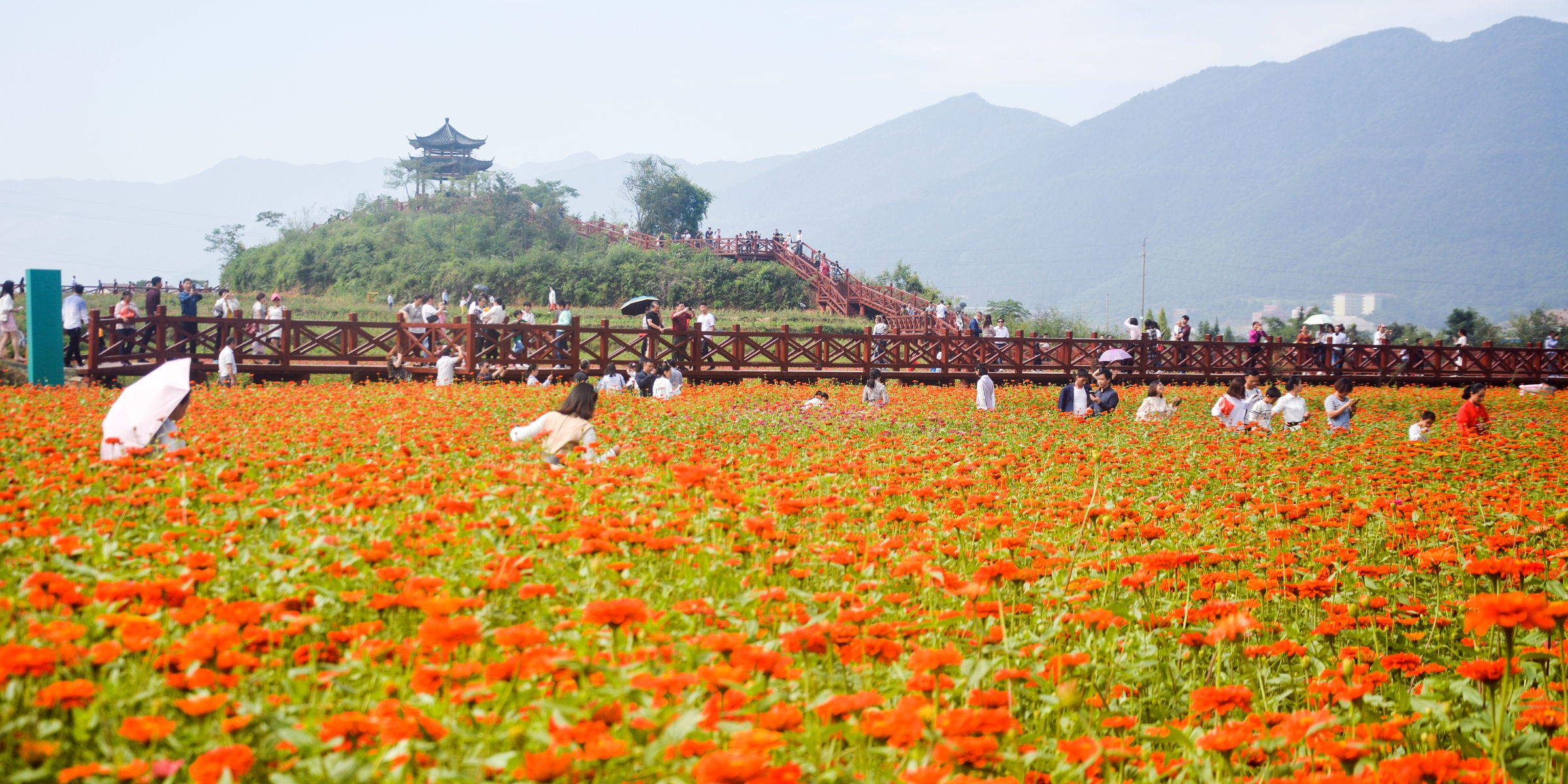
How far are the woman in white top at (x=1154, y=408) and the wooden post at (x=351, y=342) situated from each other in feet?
→ 40.5

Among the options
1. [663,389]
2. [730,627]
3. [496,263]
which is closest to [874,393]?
[663,389]

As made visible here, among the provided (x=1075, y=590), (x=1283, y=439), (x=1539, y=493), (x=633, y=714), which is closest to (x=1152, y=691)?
(x=1075, y=590)

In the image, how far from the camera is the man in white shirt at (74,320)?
1427 centimetres

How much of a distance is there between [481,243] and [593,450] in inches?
1669

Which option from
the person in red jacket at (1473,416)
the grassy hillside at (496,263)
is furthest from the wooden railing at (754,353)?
the grassy hillside at (496,263)

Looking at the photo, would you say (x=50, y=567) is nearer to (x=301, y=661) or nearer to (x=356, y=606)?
(x=356, y=606)

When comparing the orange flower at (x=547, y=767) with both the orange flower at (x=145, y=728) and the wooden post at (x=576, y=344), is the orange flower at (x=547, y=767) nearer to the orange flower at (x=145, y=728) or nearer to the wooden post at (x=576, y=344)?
the orange flower at (x=145, y=728)

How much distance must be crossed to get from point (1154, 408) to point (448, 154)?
2640 inches

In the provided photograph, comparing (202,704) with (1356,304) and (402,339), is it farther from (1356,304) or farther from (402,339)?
(1356,304)

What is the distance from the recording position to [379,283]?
4256 cm

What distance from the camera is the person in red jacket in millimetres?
9938

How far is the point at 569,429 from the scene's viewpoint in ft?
21.0

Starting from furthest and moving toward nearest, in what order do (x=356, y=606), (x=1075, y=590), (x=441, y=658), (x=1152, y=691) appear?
(x=1075, y=590)
(x=1152, y=691)
(x=356, y=606)
(x=441, y=658)

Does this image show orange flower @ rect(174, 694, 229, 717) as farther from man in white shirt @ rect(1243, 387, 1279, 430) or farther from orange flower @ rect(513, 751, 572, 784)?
man in white shirt @ rect(1243, 387, 1279, 430)
